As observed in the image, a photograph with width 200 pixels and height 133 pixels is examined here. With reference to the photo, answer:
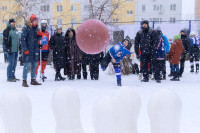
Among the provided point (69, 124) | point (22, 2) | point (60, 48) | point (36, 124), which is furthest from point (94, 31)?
point (22, 2)

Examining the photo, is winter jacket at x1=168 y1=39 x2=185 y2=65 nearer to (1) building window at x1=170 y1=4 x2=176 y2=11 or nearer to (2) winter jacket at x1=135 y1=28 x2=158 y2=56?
(2) winter jacket at x1=135 y1=28 x2=158 y2=56

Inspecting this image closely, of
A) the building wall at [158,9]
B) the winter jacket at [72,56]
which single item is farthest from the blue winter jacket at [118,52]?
the building wall at [158,9]

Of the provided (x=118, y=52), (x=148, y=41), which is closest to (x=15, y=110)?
(x=118, y=52)

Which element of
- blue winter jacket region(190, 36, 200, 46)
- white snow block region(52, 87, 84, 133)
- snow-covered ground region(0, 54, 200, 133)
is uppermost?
blue winter jacket region(190, 36, 200, 46)

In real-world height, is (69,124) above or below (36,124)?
above

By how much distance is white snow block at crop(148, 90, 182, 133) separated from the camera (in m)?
1.55

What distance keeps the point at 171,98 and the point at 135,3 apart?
45.6 meters

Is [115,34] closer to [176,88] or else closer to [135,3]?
[176,88]

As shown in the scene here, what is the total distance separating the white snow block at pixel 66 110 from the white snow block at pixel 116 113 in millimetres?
339

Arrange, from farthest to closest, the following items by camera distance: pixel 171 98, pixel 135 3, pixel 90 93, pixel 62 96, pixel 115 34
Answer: pixel 135 3 → pixel 115 34 → pixel 90 93 → pixel 62 96 → pixel 171 98

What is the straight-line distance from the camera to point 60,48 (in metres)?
8.09

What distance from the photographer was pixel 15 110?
1.72 meters

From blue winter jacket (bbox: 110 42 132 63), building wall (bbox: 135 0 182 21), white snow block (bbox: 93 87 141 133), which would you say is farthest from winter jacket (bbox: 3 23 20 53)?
building wall (bbox: 135 0 182 21)

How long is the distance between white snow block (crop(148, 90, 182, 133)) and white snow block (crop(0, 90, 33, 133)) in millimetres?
851
